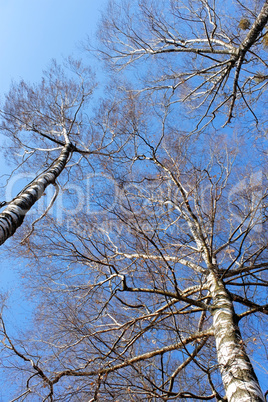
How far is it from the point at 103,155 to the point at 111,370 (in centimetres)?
517

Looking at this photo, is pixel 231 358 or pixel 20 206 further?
pixel 20 206

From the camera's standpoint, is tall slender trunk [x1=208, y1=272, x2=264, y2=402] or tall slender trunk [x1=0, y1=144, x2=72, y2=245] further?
tall slender trunk [x1=0, y1=144, x2=72, y2=245]

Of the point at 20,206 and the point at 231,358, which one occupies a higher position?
the point at 20,206

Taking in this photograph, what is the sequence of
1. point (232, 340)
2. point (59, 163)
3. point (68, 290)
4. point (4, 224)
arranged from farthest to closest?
1. point (59, 163)
2. point (68, 290)
3. point (4, 224)
4. point (232, 340)

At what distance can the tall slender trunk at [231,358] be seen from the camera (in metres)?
2.09

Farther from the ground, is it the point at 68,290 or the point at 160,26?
the point at 160,26

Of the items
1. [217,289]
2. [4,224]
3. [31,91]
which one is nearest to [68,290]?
[4,224]

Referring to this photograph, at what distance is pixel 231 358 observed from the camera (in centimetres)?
237

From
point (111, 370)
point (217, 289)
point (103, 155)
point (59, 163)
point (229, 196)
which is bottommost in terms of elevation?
point (111, 370)

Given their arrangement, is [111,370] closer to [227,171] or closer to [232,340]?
[232,340]

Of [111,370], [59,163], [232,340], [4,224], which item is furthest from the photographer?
[59,163]

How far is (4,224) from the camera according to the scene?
111 inches

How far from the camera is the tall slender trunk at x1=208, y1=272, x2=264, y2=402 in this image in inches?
82.2

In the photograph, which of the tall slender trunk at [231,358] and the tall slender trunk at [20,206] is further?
the tall slender trunk at [20,206]
